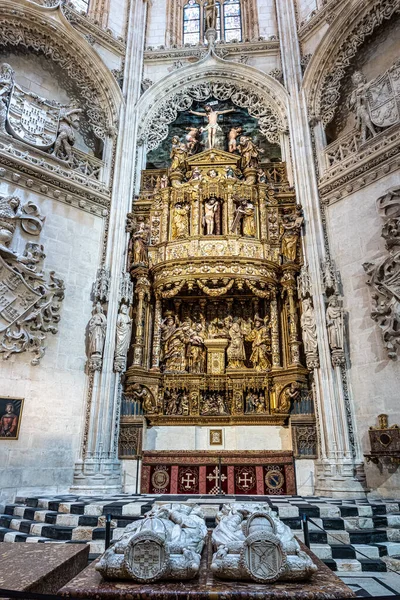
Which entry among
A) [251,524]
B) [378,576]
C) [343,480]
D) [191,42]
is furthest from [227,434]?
[191,42]

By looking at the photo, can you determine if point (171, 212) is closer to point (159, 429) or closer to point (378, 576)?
point (159, 429)

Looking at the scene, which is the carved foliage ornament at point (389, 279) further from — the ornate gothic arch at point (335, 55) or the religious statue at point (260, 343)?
the ornate gothic arch at point (335, 55)

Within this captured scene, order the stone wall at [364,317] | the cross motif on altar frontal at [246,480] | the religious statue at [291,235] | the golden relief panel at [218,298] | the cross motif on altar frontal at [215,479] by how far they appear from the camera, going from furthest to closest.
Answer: the religious statue at [291,235] → the golden relief panel at [218,298] → the cross motif on altar frontal at [246,480] → the cross motif on altar frontal at [215,479] → the stone wall at [364,317]

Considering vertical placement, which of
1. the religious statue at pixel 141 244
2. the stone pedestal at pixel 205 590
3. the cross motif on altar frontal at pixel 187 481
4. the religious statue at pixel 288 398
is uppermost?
the religious statue at pixel 141 244

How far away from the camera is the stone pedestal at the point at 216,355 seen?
10516 millimetres

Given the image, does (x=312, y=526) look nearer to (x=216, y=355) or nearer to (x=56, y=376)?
(x=216, y=355)

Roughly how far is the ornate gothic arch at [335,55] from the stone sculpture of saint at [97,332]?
8.30 metres

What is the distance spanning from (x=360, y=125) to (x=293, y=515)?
366 inches

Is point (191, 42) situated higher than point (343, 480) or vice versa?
point (191, 42)

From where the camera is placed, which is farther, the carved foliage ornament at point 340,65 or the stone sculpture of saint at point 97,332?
the carved foliage ornament at point 340,65

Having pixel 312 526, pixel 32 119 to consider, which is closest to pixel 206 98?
pixel 32 119

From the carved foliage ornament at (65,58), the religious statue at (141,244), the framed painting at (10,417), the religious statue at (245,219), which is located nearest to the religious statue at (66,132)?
the carved foliage ornament at (65,58)

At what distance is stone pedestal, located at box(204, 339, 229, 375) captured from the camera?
414 inches

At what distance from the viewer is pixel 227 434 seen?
33.2ft
